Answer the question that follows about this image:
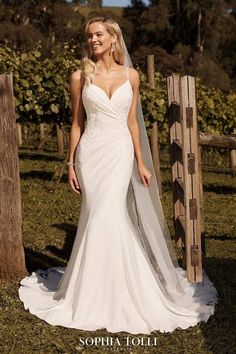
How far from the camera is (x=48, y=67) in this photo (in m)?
12.4

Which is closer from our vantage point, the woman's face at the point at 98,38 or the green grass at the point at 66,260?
the green grass at the point at 66,260

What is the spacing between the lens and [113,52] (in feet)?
17.6

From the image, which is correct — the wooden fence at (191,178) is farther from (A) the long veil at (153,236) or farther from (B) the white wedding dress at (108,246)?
(B) the white wedding dress at (108,246)

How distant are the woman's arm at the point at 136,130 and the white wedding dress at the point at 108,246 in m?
0.09

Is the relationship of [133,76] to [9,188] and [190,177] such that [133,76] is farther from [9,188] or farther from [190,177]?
[9,188]

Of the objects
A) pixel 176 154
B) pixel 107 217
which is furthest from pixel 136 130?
pixel 176 154

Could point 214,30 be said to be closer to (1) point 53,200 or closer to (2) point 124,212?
(1) point 53,200

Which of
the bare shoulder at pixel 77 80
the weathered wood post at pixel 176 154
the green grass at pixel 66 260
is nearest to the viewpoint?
the green grass at pixel 66 260

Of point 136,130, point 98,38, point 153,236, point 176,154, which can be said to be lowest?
point 153,236

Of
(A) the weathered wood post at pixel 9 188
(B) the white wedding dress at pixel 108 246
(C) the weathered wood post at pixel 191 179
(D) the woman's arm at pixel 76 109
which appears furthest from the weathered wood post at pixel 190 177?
(A) the weathered wood post at pixel 9 188

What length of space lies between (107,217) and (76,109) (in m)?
0.97

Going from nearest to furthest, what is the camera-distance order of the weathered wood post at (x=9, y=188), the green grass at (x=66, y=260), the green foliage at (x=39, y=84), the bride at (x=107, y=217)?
the green grass at (x=66, y=260) < the bride at (x=107, y=217) < the weathered wood post at (x=9, y=188) < the green foliage at (x=39, y=84)

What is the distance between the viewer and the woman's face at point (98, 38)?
5.19 meters

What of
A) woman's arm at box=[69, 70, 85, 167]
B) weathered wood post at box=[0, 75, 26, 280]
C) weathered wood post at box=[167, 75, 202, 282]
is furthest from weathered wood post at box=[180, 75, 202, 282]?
weathered wood post at box=[0, 75, 26, 280]
